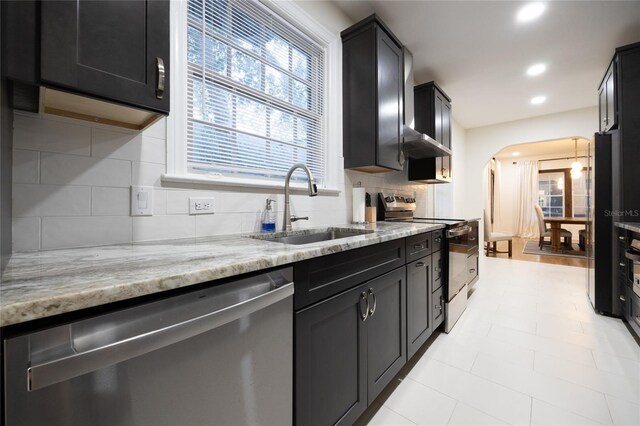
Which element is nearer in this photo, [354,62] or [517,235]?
[354,62]

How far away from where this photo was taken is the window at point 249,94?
4.74 feet

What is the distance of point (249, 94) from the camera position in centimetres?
170

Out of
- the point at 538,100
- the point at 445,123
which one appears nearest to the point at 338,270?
the point at 445,123

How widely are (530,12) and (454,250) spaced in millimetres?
2230

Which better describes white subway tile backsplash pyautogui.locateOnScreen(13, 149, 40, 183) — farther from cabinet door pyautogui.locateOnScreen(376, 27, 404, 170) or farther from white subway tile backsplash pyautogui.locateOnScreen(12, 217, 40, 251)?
cabinet door pyautogui.locateOnScreen(376, 27, 404, 170)

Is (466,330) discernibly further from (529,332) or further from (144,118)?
(144,118)

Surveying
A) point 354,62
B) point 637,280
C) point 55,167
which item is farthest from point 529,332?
point 55,167

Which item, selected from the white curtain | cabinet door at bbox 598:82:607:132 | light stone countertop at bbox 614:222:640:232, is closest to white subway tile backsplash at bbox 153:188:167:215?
light stone countertop at bbox 614:222:640:232

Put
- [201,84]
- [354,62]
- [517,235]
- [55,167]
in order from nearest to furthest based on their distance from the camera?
[55,167] < [201,84] < [354,62] < [517,235]

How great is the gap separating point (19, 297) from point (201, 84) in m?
1.31

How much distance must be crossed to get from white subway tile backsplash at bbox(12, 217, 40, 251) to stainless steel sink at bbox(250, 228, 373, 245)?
2.67ft

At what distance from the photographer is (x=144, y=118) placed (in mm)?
1075

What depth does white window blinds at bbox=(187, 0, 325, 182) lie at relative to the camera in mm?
1460

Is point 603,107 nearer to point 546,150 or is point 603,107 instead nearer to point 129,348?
point 129,348
